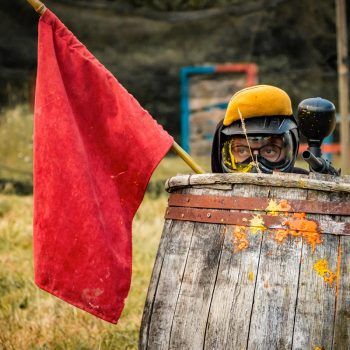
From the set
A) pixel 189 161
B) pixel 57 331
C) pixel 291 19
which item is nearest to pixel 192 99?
pixel 291 19

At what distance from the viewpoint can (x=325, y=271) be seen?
7.92ft

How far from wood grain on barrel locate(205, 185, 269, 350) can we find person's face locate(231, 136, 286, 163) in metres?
0.64

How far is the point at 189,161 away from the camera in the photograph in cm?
296

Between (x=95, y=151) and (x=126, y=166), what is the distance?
0.42ft

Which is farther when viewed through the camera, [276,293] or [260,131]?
[260,131]

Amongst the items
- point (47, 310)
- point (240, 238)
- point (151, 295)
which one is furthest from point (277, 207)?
point (47, 310)

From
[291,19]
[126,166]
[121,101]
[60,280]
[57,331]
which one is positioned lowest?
[57,331]

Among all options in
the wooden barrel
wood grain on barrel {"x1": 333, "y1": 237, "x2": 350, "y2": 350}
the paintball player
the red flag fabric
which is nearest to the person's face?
the paintball player

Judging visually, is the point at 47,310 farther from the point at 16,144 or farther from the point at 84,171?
the point at 16,144

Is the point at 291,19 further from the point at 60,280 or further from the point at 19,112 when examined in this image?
the point at 60,280

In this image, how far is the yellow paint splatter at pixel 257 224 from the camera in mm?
2479

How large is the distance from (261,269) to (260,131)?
0.79 metres

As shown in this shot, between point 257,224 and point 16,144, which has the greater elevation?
point 16,144

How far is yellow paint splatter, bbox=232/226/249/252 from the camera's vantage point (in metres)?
2.49
